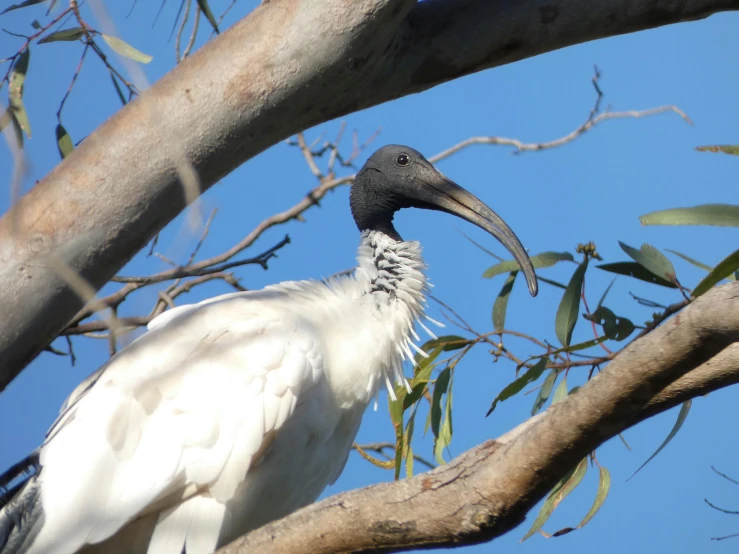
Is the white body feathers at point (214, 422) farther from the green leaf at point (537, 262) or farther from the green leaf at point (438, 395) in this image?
the green leaf at point (537, 262)

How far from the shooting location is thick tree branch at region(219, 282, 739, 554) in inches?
60.9

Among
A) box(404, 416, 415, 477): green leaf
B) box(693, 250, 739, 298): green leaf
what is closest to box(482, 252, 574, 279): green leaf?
box(404, 416, 415, 477): green leaf

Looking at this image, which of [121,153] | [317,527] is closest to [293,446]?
[317,527]

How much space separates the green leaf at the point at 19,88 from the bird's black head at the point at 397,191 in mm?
1344

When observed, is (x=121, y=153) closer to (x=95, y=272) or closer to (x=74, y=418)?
(x=95, y=272)

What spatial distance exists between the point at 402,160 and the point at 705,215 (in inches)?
70.4

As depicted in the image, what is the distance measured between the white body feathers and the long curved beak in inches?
17.0

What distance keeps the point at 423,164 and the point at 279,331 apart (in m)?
1.07

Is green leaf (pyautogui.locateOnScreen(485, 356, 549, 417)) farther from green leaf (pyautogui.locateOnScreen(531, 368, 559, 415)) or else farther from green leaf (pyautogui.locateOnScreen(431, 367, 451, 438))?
green leaf (pyautogui.locateOnScreen(431, 367, 451, 438))

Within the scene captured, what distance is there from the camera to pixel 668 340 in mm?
1541

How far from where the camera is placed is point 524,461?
162cm

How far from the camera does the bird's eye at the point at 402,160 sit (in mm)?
3729

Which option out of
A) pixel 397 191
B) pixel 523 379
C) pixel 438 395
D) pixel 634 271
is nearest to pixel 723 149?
pixel 634 271

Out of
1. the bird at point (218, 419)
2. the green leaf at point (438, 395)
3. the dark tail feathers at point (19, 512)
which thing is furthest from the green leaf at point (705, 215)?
the dark tail feathers at point (19, 512)
